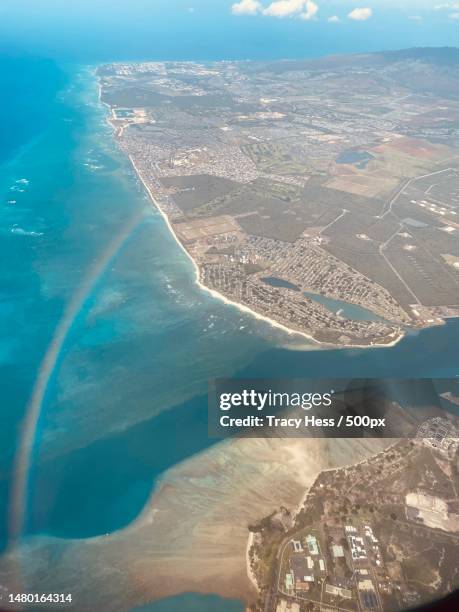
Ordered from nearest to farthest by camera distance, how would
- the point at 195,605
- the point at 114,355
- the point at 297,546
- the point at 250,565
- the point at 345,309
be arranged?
the point at 195,605 → the point at 250,565 → the point at 297,546 → the point at 114,355 → the point at 345,309

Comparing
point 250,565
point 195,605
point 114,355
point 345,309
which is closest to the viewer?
point 195,605

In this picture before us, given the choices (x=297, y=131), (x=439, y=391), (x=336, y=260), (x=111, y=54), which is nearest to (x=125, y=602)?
(x=439, y=391)

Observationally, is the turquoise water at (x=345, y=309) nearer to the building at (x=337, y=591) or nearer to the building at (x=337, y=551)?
the building at (x=337, y=551)

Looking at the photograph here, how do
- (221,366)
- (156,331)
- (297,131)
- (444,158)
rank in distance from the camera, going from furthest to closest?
(297,131), (444,158), (156,331), (221,366)

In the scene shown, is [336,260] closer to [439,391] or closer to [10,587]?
[439,391]

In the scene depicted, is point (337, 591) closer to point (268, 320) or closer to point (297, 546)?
point (297, 546)

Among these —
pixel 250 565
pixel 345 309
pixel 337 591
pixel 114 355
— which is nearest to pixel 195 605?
pixel 250 565

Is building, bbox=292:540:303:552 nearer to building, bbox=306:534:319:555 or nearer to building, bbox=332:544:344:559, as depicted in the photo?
building, bbox=306:534:319:555
